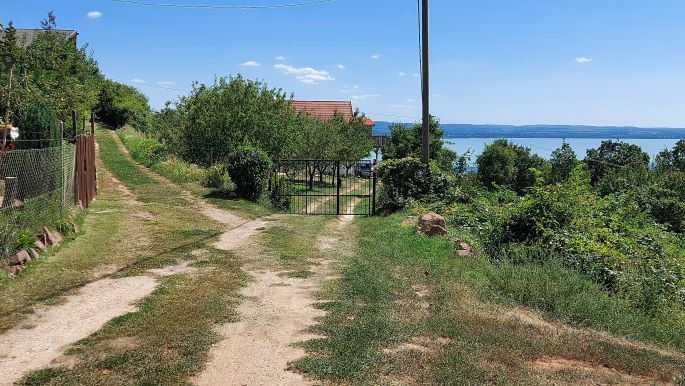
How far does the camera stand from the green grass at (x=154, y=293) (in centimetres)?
457

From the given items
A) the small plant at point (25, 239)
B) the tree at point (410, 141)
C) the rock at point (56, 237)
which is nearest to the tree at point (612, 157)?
the tree at point (410, 141)

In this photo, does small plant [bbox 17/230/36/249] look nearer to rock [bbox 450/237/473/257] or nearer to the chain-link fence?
the chain-link fence

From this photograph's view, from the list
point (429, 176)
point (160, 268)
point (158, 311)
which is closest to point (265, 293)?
point (158, 311)

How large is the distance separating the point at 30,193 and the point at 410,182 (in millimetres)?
10776

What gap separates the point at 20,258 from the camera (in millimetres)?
7629

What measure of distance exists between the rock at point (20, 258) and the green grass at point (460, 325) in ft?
14.5

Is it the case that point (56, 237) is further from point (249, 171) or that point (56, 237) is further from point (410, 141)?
point (410, 141)

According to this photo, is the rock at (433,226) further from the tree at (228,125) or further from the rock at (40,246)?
the tree at (228,125)

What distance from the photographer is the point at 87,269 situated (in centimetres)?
801

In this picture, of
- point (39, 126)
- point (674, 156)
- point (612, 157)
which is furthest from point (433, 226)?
point (612, 157)

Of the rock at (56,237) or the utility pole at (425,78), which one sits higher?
the utility pole at (425,78)

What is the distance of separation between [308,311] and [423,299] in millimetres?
1609

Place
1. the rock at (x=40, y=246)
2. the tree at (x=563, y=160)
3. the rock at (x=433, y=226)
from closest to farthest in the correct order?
the rock at (x=40, y=246)
the rock at (x=433, y=226)
the tree at (x=563, y=160)

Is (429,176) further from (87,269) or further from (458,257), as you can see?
(87,269)
